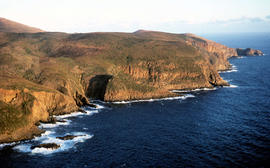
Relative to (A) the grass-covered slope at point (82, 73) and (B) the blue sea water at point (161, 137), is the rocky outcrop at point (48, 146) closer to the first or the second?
(B) the blue sea water at point (161, 137)

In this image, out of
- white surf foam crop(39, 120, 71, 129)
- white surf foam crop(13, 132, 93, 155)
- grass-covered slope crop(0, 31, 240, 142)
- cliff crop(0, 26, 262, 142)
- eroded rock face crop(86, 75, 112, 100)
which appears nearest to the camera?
white surf foam crop(13, 132, 93, 155)

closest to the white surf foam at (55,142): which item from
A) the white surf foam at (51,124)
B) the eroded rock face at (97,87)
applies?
the white surf foam at (51,124)

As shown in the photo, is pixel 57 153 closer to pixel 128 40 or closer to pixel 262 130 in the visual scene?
pixel 262 130

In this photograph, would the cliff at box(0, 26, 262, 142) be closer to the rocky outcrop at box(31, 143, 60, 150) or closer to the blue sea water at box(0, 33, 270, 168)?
the rocky outcrop at box(31, 143, 60, 150)

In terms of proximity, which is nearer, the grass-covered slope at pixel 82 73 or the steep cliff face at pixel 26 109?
the steep cliff face at pixel 26 109

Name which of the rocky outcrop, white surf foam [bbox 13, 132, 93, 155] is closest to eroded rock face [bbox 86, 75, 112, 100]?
white surf foam [bbox 13, 132, 93, 155]

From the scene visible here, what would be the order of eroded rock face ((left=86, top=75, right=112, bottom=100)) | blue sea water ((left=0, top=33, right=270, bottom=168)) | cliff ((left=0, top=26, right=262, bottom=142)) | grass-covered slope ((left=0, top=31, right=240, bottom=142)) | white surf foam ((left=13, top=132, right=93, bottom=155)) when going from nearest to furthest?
blue sea water ((left=0, top=33, right=270, bottom=168))
white surf foam ((left=13, top=132, right=93, bottom=155))
cliff ((left=0, top=26, right=262, bottom=142))
grass-covered slope ((left=0, top=31, right=240, bottom=142))
eroded rock face ((left=86, top=75, right=112, bottom=100))

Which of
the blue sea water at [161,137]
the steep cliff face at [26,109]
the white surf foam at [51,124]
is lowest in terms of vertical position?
the blue sea water at [161,137]

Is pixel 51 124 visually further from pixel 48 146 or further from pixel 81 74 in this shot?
pixel 81 74
